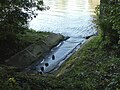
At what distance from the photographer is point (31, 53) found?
14125 millimetres

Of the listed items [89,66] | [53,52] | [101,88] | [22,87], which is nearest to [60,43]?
[53,52]

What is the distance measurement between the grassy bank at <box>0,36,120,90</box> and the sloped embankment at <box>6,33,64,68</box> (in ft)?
10.1

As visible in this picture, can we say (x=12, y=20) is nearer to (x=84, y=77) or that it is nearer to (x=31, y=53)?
(x=31, y=53)

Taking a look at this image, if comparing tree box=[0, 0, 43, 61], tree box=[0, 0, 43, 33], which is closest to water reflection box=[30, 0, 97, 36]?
tree box=[0, 0, 43, 61]

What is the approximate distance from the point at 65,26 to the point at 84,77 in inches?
568

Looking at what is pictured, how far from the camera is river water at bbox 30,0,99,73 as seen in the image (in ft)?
45.9

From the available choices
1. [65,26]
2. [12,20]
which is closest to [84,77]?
[12,20]

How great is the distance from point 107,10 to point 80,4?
2275 cm

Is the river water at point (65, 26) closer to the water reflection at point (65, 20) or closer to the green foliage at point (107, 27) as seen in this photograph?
the water reflection at point (65, 20)

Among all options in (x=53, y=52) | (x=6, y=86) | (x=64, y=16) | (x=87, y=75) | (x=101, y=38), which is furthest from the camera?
(x=64, y=16)

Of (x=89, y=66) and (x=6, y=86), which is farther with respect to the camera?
(x=89, y=66)

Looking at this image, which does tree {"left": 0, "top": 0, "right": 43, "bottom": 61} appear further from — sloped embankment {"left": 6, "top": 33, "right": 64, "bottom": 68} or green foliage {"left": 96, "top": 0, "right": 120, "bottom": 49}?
green foliage {"left": 96, "top": 0, "right": 120, "bottom": 49}

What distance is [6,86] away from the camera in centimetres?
531

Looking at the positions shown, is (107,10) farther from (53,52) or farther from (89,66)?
(53,52)
